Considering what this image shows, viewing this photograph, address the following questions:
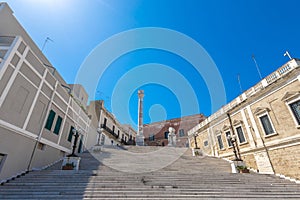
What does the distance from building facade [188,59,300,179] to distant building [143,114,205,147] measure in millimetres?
12513

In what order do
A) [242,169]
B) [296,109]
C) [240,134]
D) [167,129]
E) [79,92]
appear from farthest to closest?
1. [167,129]
2. [79,92]
3. [240,134]
4. [296,109]
5. [242,169]

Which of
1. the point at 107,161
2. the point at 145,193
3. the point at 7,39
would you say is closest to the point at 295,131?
the point at 145,193

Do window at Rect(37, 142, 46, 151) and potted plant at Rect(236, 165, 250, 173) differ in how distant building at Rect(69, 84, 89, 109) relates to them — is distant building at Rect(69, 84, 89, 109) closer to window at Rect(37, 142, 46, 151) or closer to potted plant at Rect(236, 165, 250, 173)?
window at Rect(37, 142, 46, 151)

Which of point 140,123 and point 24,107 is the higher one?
point 140,123

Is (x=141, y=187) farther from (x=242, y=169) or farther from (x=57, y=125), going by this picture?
(x=57, y=125)

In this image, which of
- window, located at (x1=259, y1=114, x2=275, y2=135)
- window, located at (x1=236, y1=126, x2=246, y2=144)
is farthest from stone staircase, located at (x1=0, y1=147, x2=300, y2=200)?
window, located at (x1=236, y1=126, x2=246, y2=144)

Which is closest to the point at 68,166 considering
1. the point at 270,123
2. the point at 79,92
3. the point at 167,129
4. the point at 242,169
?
the point at 242,169

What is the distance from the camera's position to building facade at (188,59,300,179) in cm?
963

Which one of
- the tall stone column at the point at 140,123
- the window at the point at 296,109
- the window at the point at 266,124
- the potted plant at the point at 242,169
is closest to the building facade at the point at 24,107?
the tall stone column at the point at 140,123

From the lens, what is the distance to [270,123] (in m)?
11.2

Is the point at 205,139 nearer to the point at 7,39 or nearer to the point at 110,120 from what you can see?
the point at 110,120

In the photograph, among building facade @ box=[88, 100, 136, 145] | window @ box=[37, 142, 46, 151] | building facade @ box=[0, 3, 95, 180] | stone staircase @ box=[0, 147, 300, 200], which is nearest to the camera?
stone staircase @ box=[0, 147, 300, 200]

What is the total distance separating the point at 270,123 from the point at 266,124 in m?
0.41

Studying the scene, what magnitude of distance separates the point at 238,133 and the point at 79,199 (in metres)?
14.3
